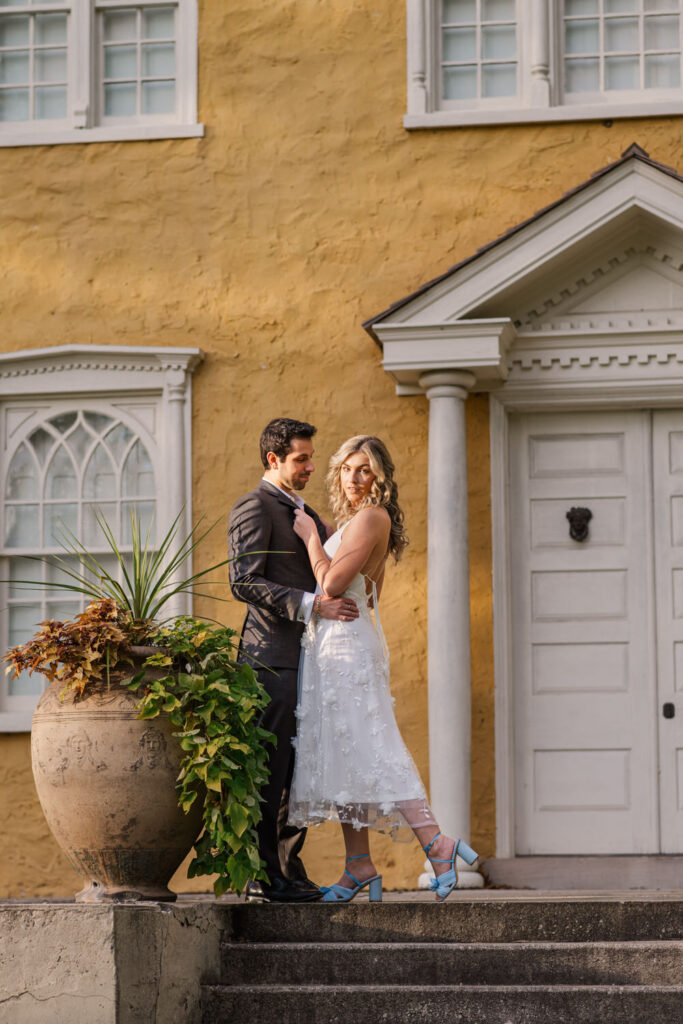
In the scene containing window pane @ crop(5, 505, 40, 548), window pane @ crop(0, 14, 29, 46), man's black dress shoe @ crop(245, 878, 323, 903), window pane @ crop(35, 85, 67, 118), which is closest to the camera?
man's black dress shoe @ crop(245, 878, 323, 903)

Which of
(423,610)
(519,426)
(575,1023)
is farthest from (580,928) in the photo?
(519,426)

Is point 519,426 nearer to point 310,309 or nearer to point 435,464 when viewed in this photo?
point 435,464

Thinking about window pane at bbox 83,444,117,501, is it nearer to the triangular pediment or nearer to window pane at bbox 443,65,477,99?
the triangular pediment

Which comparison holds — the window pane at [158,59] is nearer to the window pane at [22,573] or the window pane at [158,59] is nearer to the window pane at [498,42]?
the window pane at [498,42]

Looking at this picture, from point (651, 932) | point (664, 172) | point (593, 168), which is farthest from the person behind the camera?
point (593, 168)

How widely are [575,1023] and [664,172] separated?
17.7 feet

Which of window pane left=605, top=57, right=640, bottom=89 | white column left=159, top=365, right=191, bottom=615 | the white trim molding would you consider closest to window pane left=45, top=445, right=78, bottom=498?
white column left=159, top=365, right=191, bottom=615

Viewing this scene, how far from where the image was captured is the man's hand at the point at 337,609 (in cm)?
670

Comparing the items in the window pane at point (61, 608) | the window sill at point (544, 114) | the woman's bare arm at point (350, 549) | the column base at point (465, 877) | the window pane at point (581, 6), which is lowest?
the column base at point (465, 877)

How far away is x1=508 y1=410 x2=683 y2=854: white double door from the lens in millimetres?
9391

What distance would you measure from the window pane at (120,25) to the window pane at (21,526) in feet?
10.5

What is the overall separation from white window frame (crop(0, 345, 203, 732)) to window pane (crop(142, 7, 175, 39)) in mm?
2198

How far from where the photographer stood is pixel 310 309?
9.84 meters

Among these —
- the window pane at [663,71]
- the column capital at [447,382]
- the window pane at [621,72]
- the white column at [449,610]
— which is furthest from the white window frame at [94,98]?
the window pane at [663,71]
